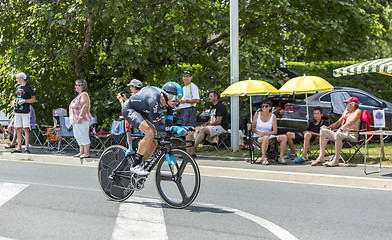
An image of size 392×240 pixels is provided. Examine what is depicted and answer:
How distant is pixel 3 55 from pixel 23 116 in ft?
10.6

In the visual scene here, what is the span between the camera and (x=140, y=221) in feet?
20.1

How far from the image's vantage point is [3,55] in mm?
16078

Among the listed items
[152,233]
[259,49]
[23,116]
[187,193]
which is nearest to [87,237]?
[152,233]

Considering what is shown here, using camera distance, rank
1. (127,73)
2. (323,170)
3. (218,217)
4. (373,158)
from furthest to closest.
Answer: (127,73) < (373,158) < (323,170) < (218,217)

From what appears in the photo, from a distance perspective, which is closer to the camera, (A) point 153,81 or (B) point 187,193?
(B) point 187,193

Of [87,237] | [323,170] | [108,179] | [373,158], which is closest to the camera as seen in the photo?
[87,237]

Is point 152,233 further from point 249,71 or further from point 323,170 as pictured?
point 249,71

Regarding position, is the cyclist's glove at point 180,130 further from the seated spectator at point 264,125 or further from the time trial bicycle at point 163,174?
the seated spectator at point 264,125

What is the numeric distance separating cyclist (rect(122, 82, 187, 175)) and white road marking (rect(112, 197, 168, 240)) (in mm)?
505

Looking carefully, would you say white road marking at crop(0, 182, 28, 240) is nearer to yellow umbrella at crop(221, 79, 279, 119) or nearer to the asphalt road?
the asphalt road

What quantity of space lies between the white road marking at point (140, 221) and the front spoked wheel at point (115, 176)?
183 millimetres

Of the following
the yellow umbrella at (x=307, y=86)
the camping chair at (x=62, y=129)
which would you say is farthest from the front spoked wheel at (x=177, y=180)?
the camping chair at (x=62, y=129)

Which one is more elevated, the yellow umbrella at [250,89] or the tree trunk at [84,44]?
the tree trunk at [84,44]

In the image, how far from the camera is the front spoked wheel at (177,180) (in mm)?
6574
